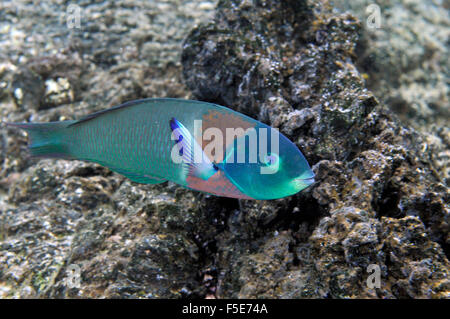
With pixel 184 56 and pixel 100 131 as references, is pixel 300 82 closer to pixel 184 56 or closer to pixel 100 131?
pixel 184 56

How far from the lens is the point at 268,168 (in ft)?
5.50

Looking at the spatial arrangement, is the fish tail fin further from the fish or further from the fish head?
the fish head

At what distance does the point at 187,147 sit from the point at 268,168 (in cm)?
49

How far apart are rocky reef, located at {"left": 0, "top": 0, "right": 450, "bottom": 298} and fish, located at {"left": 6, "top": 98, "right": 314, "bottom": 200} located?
0.61 metres

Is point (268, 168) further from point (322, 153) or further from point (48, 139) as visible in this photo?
point (48, 139)

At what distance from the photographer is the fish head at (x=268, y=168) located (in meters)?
1.66

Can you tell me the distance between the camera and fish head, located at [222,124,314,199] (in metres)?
1.66

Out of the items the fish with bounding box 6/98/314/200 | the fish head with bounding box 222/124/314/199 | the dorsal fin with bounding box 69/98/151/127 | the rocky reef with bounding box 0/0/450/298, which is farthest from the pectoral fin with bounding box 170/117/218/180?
the rocky reef with bounding box 0/0/450/298

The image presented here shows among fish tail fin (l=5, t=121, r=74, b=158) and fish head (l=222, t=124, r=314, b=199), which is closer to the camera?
fish head (l=222, t=124, r=314, b=199)

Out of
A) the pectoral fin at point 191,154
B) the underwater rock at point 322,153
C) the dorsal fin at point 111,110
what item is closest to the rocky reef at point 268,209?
the underwater rock at point 322,153

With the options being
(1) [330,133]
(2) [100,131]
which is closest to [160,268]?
(2) [100,131]

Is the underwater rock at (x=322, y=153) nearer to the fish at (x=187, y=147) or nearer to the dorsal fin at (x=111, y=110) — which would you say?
the fish at (x=187, y=147)

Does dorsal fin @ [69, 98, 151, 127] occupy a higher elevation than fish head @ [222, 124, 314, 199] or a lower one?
higher
